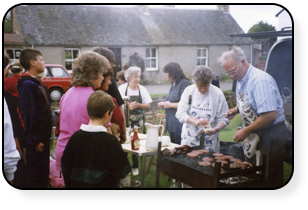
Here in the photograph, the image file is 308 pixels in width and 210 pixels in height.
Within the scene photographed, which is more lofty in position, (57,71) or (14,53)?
(14,53)

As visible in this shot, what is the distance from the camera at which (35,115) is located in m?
2.31

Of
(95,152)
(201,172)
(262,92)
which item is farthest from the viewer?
(262,92)

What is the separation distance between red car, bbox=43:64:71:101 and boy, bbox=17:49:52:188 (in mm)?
65

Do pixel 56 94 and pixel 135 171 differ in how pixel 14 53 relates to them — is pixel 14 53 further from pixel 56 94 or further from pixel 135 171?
pixel 135 171

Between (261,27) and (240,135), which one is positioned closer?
(240,135)

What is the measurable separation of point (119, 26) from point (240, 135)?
4.94 ft

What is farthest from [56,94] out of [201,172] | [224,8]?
[224,8]

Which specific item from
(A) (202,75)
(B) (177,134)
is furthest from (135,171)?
(A) (202,75)

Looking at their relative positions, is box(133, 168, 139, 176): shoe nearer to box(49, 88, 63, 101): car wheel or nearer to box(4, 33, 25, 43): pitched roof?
box(49, 88, 63, 101): car wheel

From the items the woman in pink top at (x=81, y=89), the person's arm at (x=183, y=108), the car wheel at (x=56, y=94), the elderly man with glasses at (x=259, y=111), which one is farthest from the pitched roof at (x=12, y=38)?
the elderly man with glasses at (x=259, y=111)

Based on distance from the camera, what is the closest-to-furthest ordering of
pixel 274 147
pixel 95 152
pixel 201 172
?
1. pixel 95 152
2. pixel 201 172
3. pixel 274 147

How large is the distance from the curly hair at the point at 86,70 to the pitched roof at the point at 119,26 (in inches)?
19.3

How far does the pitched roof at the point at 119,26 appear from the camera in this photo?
2.41 metres

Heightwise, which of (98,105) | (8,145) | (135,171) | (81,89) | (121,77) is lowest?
(135,171)
